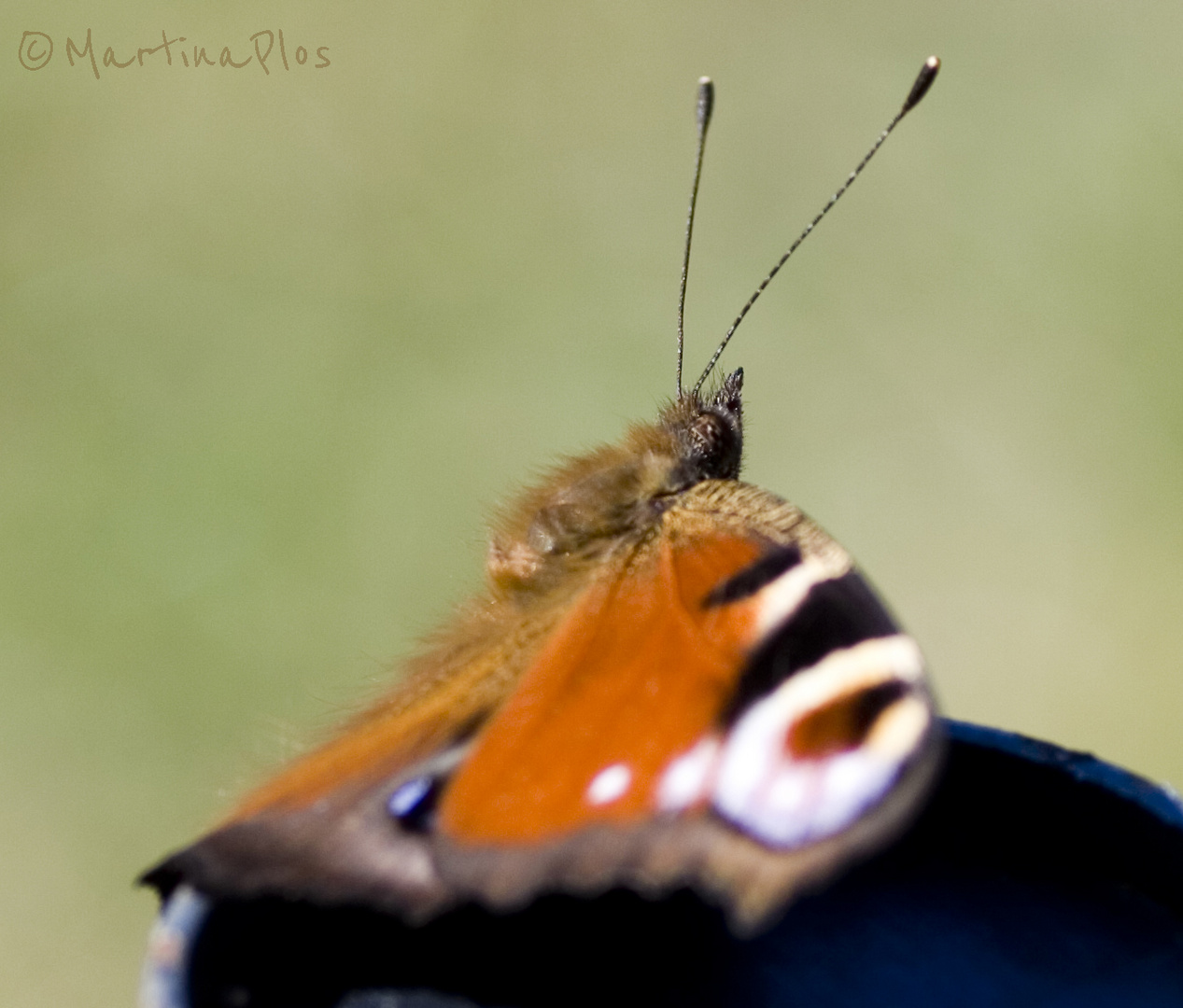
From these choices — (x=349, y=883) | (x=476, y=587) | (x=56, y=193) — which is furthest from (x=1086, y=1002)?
(x=56, y=193)

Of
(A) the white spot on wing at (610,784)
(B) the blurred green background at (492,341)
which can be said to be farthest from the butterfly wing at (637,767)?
(B) the blurred green background at (492,341)

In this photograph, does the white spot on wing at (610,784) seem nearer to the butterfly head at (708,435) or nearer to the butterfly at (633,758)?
the butterfly at (633,758)

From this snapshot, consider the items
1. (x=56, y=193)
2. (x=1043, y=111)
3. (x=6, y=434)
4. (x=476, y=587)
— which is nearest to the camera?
(x=476, y=587)

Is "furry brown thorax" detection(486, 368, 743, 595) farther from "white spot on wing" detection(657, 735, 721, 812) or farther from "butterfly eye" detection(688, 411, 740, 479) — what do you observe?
"white spot on wing" detection(657, 735, 721, 812)

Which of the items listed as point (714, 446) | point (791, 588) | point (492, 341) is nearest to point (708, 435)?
point (714, 446)

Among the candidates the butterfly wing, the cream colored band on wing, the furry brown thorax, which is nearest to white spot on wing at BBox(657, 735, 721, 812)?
the butterfly wing

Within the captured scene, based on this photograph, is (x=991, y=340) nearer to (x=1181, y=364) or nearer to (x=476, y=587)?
(x=1181, y=364)
